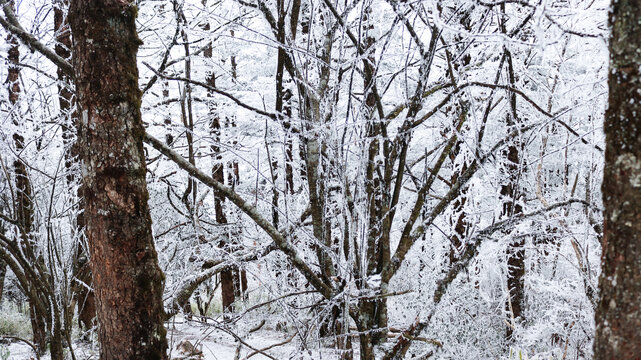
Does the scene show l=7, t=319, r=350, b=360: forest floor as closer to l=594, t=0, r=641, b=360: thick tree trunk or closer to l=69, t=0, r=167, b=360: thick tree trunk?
l=69, t=0, r=167, b=360: thick tree trunk

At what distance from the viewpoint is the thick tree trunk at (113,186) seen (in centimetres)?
172

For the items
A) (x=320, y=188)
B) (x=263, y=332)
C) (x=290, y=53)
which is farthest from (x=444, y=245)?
(x=263, y=332)

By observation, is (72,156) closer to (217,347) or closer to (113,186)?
(217,347)

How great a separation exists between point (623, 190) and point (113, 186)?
5.56 ft

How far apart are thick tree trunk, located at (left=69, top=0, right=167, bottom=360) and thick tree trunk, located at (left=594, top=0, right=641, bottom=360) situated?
157 cm

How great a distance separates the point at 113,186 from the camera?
174 centimetres

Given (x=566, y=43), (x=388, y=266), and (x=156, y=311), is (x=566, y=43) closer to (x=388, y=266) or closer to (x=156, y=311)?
(x=388, y=266)

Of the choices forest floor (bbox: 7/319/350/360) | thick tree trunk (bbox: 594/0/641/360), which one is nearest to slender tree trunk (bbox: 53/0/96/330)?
forest floor (bbox: 7/319/350/360)

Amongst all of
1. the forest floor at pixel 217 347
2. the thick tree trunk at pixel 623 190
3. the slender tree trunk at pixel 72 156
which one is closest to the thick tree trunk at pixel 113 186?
the slender tree trunk at pixel 72 156

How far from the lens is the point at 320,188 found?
2.17 metres

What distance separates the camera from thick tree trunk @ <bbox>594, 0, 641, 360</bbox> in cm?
85

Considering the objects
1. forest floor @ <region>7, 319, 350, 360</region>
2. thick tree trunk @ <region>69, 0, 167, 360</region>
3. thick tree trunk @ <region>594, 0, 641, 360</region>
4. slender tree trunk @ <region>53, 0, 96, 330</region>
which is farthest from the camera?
forest floor @ <region>7, 319, 350, 360</region>

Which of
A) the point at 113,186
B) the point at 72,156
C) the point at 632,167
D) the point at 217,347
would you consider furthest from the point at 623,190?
the point at 217,347

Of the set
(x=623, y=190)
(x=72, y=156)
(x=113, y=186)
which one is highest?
(x=72, y=156)
